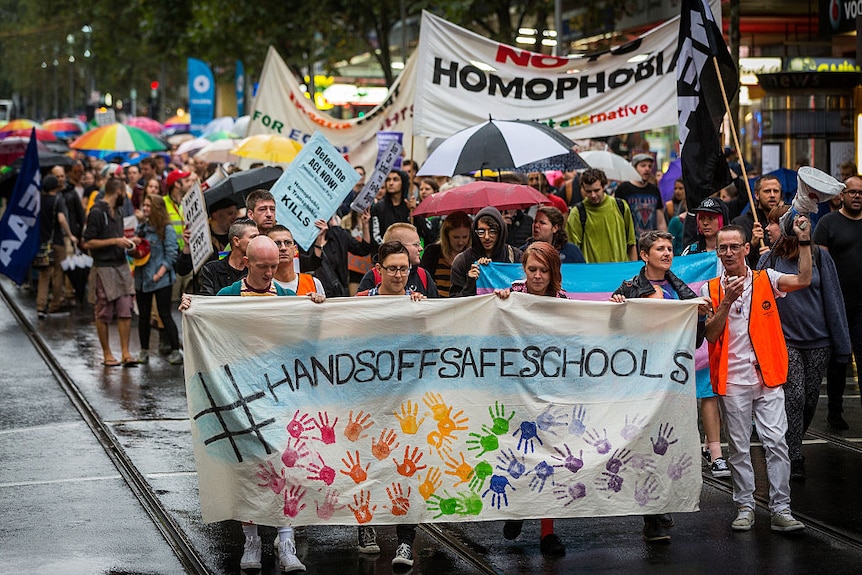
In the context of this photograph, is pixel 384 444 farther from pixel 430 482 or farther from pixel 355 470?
pixel 430 482

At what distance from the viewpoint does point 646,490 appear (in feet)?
24.5

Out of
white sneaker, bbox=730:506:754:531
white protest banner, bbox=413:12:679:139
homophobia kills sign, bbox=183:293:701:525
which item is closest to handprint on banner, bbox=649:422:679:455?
homophobia kills sign, bbox=183:293:701:525

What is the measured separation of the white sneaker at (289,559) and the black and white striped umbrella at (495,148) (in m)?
5.00

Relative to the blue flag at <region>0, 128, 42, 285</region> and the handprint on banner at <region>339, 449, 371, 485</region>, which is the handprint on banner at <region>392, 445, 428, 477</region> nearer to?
the handprint on banner at <region>339, 449, 371, 485</region>

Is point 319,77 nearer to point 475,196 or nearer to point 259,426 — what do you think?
point 475,196

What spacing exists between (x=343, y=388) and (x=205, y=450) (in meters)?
0.76

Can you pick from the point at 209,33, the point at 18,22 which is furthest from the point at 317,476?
the point at 18,22

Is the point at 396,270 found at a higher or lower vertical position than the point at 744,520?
higher

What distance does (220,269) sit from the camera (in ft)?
28.6

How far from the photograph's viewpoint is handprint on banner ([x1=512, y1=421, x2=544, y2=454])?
7.47 m

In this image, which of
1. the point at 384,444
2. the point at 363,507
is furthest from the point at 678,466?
the point at 363,507

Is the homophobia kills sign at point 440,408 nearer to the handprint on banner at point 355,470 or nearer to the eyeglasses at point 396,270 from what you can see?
the handprint on banner at point 355,470

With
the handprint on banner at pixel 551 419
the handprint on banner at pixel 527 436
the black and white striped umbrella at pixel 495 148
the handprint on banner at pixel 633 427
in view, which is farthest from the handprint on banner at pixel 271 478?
the black and white striped umbrella at pixel 495 148

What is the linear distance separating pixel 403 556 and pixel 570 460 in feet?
3.22
